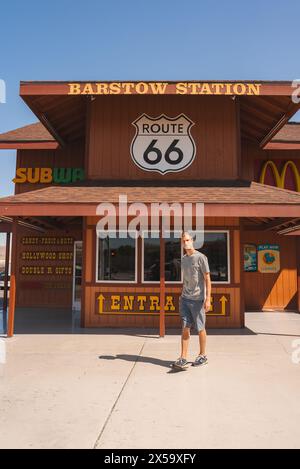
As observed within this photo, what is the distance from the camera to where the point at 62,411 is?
161 inches

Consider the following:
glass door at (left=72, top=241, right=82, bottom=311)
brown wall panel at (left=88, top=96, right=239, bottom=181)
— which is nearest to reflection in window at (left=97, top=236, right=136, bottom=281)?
brown wall panel at (left=88, top=96, right=239, bottom=181)

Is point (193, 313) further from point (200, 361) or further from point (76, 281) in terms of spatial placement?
point (76, 281)

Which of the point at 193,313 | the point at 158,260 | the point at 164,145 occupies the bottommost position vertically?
the point at 193,313

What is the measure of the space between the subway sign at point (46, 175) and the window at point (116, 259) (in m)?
4.66

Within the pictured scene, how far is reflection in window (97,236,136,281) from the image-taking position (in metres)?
9.65

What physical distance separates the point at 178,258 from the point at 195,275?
12.9ft

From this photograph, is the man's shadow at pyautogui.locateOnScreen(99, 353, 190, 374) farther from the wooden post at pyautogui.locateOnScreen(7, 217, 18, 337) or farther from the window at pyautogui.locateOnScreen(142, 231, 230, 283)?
the window at pyautogui.locateOnScreen(142, 231, 230, 283)

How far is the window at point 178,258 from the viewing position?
31.6 ft

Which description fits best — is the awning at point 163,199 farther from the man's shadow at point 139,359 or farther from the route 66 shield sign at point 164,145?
the man's shadow at point 139,359

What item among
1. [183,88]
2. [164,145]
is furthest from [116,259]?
[183,88]

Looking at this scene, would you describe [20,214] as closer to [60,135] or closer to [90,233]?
[90,233]

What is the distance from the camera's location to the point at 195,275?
583 centimetres

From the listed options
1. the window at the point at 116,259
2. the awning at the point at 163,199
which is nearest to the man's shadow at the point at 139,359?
the awning at the point at 163,199

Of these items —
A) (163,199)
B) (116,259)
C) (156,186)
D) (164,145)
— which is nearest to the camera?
(163,199)
